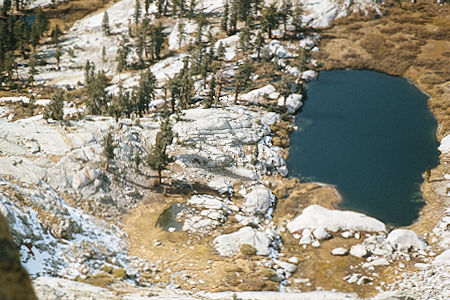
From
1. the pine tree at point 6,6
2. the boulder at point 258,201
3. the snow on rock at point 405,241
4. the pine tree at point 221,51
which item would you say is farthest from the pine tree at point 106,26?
the snow on rock at point 405,241

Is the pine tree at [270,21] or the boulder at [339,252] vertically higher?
the pine tree at [270,21]

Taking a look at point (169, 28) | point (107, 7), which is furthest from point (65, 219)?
point (107, 7)

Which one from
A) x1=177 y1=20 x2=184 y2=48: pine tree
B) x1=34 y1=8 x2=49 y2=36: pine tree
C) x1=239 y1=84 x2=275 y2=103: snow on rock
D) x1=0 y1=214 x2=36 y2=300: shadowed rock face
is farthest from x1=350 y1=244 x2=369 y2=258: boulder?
x1=34 y1=8 x2=49 y2=36: pine tree

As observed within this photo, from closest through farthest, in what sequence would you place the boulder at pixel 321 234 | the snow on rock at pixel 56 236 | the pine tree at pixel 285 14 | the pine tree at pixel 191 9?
the snow on rock at pixel 56 236 → the boulder at pixel 321 234 → the pine tree at pixel 285 14 → the pine tree at pixel 191 9

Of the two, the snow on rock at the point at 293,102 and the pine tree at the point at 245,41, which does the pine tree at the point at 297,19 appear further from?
the snow on rock at the point at 293,102

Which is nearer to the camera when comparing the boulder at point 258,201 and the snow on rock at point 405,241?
the snow on rock at point 405,241

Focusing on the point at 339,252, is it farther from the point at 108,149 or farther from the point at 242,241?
the point at 108,149

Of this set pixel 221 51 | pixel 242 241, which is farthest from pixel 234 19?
pixel 242 241

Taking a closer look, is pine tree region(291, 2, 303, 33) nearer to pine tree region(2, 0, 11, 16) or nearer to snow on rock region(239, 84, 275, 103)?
snow on rock region(239, 84, 275, 103)
